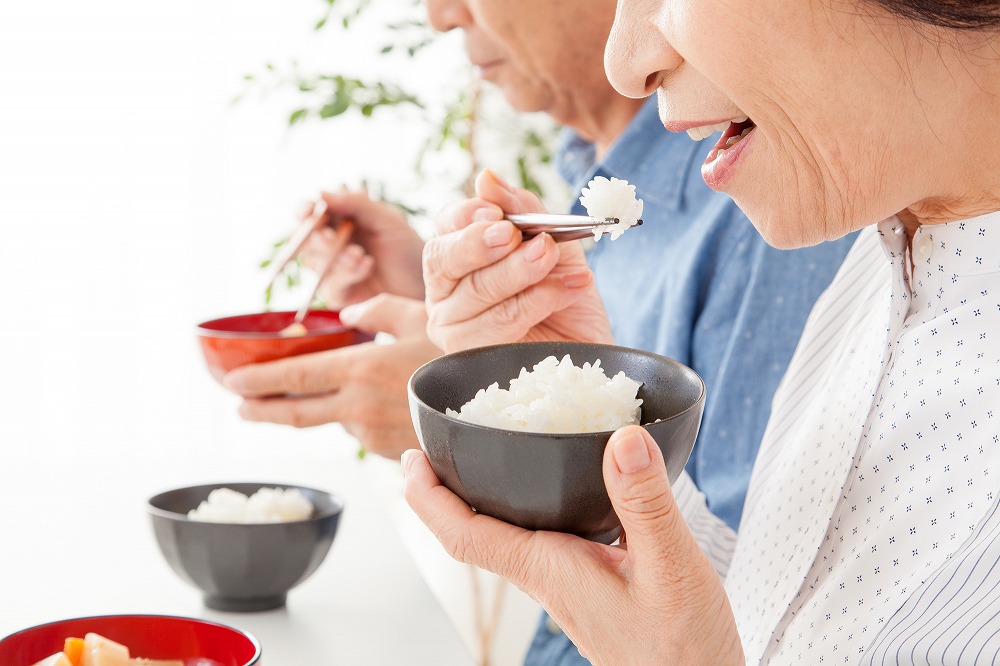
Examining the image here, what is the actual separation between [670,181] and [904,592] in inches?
43.8

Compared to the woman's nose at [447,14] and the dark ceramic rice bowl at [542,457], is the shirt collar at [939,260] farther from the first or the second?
the woman's nose at [447,14]

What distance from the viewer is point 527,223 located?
117cm

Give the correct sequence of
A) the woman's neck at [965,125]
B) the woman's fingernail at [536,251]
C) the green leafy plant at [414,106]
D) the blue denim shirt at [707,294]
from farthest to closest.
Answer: the green leafy plant at [414,106]
the blue denim shirt at [707,294]
the woman's fingernail at [536,251]
the woman's neck at [965,125]

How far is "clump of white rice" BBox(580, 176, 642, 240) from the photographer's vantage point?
3.38 feet

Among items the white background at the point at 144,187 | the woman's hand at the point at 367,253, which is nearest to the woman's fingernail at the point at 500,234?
→ the woman's hand at the point at 367,253

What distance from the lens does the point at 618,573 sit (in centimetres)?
85

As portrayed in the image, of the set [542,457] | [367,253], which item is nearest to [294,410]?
[367,253]

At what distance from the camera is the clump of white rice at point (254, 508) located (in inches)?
53.3

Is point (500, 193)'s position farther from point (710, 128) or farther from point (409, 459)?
point (409, 459)

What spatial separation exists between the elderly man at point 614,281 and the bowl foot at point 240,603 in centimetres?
34

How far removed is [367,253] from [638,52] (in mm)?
1300

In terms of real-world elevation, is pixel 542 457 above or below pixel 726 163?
below

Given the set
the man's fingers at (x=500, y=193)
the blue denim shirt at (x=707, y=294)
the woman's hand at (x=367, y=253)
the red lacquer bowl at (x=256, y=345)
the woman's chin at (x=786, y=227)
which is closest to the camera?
the woman's chin at (x=786, y=227)

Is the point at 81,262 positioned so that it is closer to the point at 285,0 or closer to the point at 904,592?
the point at 285,0
